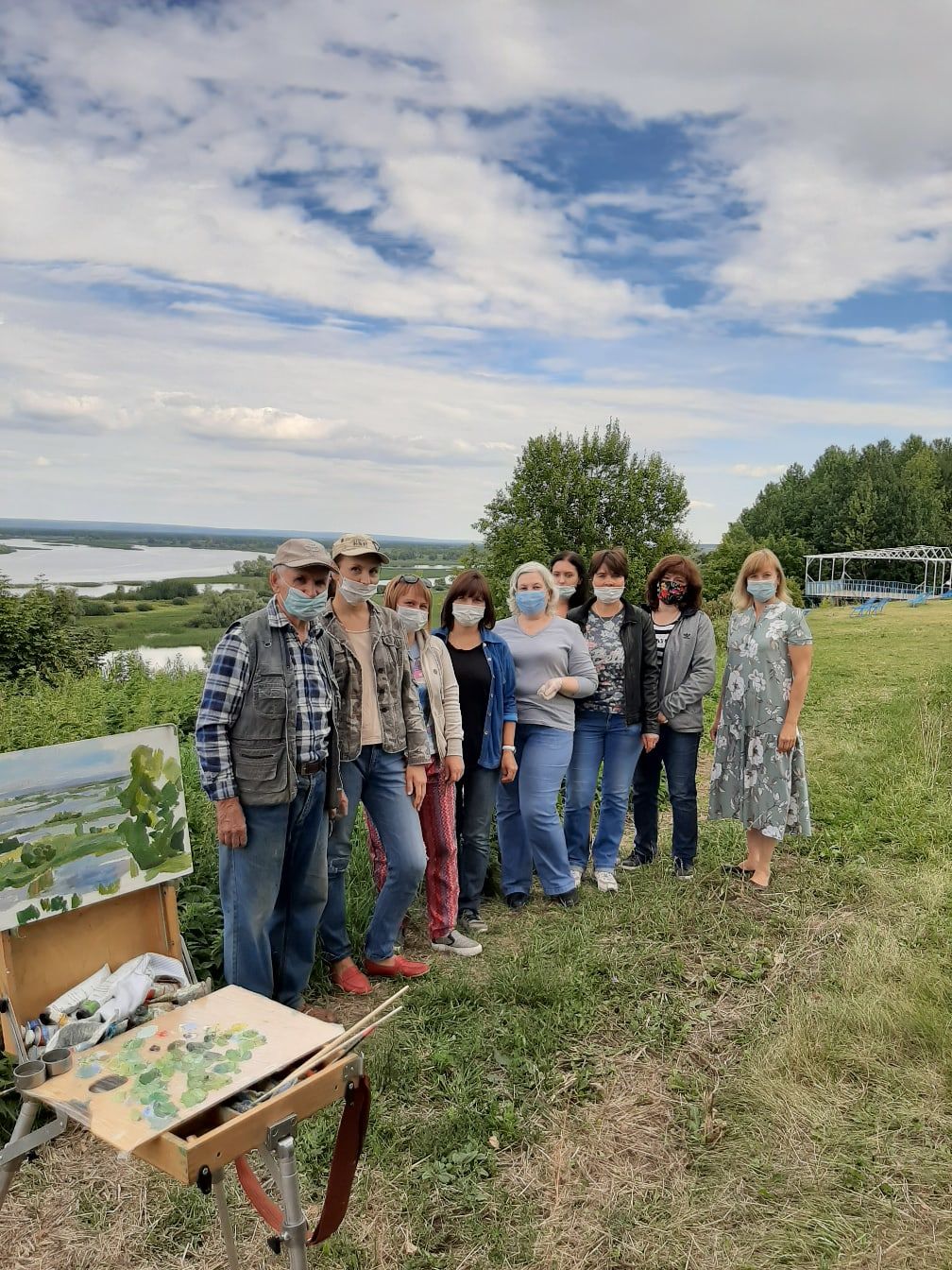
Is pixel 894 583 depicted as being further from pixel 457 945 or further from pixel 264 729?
pixel 264 729

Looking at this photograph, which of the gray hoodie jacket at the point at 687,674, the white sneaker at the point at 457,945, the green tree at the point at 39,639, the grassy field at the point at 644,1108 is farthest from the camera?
the green tree at the point at 39,639

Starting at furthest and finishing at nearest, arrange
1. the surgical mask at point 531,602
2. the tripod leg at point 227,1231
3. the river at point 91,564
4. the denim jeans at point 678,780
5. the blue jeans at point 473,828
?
the river at point 91,564
the denim jeans at point 678,780
the surgical mask at point 531,602
the blue jeans at point 473,828
the tripod leg at point 227,1231

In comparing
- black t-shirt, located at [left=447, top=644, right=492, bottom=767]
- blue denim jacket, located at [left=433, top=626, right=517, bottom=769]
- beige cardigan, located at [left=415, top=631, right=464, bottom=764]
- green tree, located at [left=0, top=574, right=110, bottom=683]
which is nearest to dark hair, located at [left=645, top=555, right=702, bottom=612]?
blue denim jacket, located at [left=433, top=626, right=517, bottom=769]

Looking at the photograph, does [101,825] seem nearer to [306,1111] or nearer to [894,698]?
[306,1111]

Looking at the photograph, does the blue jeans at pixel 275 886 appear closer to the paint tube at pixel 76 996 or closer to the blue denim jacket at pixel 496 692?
the paint tube at pixel 76 996

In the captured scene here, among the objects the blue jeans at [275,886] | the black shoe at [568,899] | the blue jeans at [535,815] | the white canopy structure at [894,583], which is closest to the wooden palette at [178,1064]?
the blue jeans at [275,886]

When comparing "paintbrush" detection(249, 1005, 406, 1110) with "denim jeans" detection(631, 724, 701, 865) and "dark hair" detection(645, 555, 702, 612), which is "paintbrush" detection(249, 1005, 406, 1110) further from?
"dark hair" detection(645, 555, 702, 612)

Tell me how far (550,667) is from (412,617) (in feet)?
3.36

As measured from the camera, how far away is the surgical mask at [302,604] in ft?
11.0

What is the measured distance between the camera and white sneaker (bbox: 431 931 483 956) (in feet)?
15.2

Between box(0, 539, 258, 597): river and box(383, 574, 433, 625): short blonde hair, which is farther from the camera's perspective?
box(0, 539, 258, 597): river

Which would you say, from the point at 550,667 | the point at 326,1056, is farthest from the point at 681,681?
the point at 326,1056

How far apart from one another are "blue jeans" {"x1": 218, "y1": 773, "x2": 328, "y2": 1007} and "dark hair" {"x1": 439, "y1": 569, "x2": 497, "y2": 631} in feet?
5.09

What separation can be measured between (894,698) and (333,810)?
994 cm
